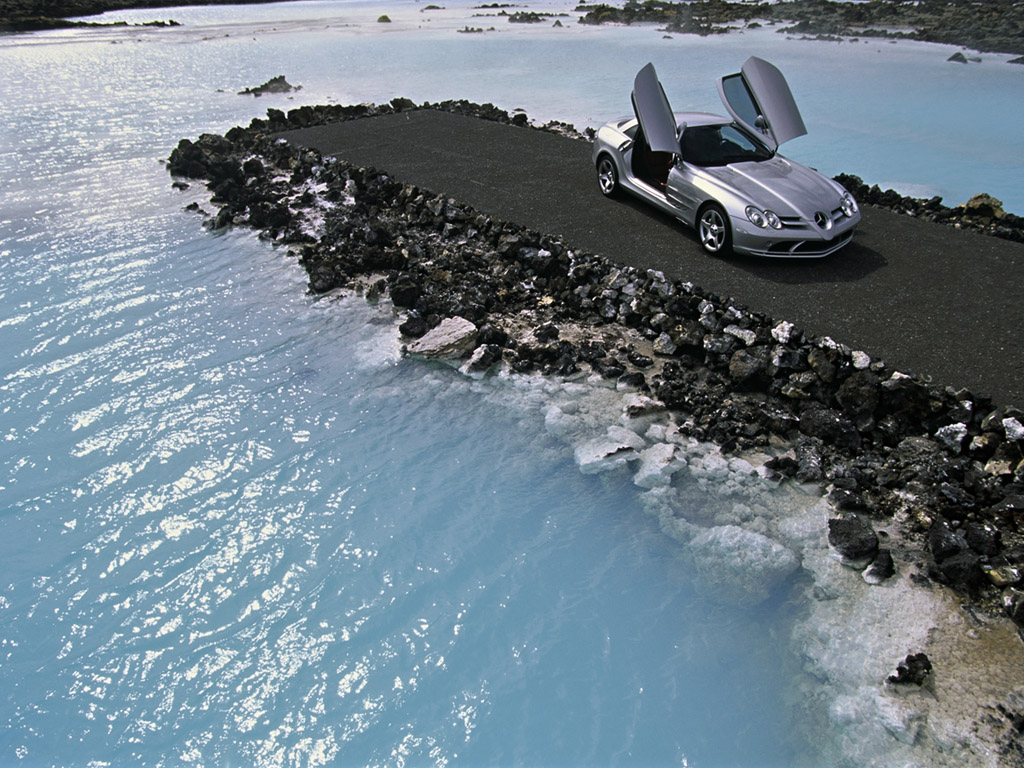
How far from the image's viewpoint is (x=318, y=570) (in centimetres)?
562

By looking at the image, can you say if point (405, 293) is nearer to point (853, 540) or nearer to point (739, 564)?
point (739, 564)

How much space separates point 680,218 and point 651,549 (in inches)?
225

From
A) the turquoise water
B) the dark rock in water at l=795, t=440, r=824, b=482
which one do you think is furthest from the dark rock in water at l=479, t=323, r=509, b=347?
the dark rock in water at l=795, t=440, r=824, b=482

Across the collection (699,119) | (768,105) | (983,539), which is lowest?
(983,539)

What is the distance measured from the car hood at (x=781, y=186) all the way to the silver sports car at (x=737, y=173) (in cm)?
1

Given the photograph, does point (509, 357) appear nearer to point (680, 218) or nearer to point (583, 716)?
point (680, 218)

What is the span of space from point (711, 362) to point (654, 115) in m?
3.91

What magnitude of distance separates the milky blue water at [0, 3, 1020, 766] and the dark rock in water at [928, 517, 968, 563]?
1263 mm

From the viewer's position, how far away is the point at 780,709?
4535mm

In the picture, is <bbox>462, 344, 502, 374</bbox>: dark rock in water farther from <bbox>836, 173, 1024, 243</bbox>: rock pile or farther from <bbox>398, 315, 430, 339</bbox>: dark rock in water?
<bbox>836, 173, 1024, 243</bbox>: rock pile

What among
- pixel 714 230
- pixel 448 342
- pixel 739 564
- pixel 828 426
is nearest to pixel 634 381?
pixel 828 426

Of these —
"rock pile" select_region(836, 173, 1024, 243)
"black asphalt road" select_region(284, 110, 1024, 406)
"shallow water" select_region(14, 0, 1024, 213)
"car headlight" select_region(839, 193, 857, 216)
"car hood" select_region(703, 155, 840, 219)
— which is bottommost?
"shallow water" select_region(14, 0, 1024, 213)

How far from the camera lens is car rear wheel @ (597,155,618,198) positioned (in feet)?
36.8

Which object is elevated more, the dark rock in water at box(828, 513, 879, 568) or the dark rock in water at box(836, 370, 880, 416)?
the dark rock in water at box(836, 370, 880, 416)
